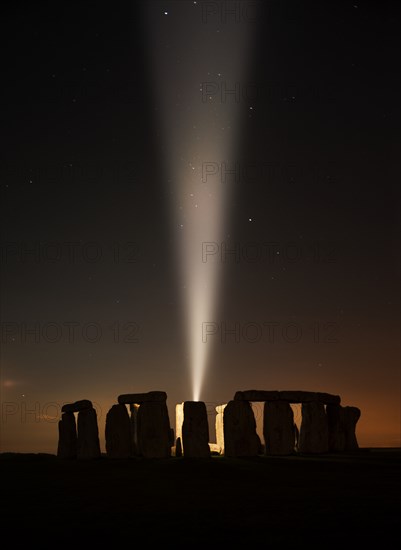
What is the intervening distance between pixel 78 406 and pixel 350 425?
29.8 feet

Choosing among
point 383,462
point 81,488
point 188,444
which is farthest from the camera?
point 188,444

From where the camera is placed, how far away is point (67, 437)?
22.8 meters

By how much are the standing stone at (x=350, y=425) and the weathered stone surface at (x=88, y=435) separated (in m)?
8.25

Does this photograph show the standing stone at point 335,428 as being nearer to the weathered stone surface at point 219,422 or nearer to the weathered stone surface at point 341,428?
the weathered stone surface at point 341,428

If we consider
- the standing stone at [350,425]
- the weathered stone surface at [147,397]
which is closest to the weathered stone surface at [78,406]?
the weathered stone surface at [147,397]

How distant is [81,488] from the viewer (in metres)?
13.2

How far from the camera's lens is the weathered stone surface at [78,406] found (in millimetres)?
22156

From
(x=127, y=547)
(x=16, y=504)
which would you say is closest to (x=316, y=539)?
(x=127, y=547)

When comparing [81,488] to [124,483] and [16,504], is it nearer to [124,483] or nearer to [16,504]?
[124,483]

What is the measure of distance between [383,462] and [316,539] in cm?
1023

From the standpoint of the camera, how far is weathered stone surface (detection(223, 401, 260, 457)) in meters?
20.5

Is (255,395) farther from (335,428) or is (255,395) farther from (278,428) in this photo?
(335,428)

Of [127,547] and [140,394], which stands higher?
[140,394]

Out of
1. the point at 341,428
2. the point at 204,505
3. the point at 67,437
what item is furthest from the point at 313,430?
the point at 204,505
